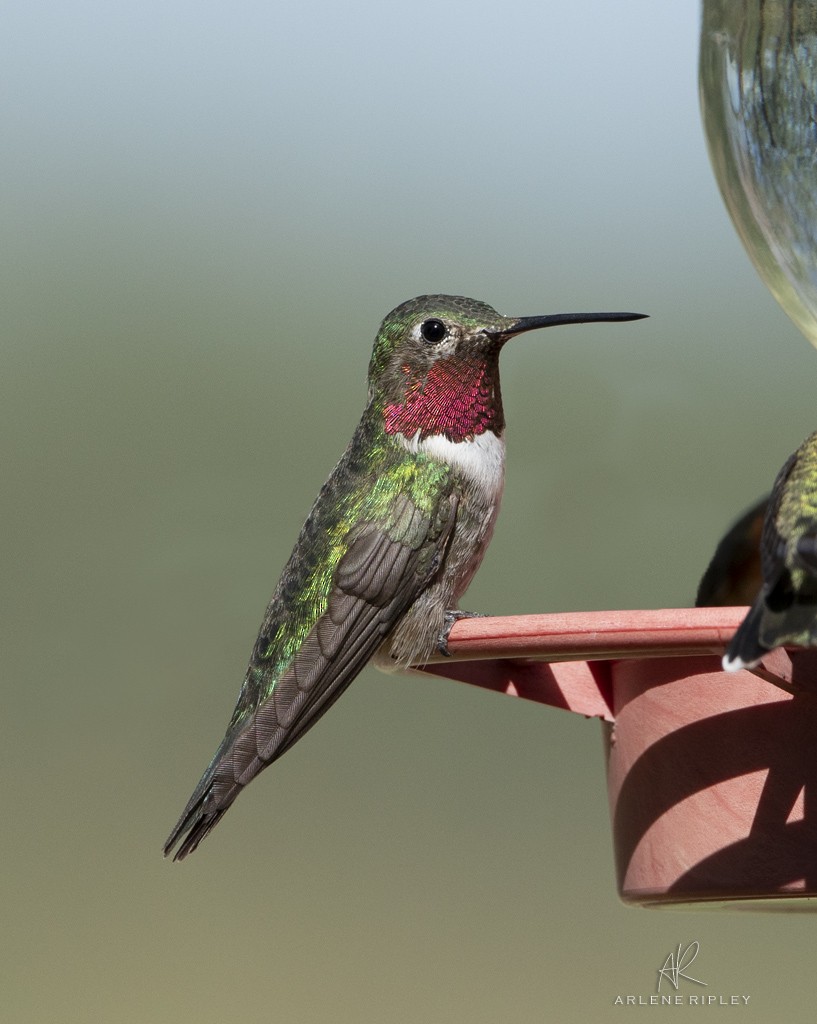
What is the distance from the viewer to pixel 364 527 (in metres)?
3.33

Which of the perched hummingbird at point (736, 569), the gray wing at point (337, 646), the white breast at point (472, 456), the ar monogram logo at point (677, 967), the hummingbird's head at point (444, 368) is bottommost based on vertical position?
the ar monogram logo at point (677, 967)

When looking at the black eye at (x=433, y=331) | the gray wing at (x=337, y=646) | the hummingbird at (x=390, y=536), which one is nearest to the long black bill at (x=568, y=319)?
the hummingbird at (x=390, y=536)

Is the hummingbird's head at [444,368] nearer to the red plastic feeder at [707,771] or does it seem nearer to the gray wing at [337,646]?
the gray wing at [337,646]

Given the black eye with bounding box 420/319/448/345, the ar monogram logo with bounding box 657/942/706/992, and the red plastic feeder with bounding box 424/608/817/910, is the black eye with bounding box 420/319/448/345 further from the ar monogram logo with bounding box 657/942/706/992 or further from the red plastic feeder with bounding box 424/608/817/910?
the ar monogram logo with bounding box 657/942/706/992

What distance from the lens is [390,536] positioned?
3.29 metres

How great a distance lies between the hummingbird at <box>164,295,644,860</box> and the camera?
9.93 ft

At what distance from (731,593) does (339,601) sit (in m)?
0.86

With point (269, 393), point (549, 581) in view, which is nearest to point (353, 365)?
point (269, 393)

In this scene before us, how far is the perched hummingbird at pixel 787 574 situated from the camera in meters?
2.06

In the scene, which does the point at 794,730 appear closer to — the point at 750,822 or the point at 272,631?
the point at 750,822

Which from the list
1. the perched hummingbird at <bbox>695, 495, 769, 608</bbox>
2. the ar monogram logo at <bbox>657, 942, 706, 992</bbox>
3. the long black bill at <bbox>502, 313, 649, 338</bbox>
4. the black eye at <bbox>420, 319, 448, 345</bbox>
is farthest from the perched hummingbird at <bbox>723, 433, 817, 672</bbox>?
the ar monogram logo at <bbox>657, 942, 706, 992</bbox>

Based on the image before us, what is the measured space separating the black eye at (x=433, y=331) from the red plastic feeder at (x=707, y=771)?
0.93 meters

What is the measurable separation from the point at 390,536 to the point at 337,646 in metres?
0.32

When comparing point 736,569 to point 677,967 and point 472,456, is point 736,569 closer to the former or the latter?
point 472,456
